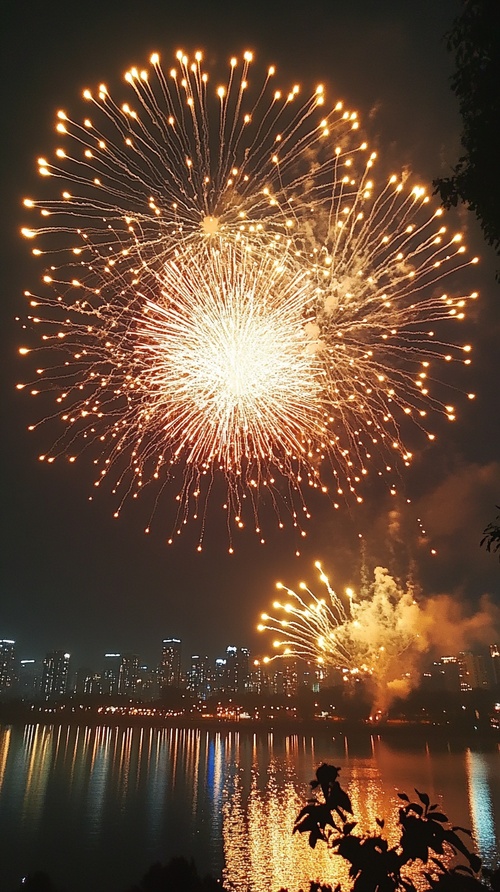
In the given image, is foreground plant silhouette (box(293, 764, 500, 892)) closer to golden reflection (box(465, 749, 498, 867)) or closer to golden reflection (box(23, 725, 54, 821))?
golden reflection (box(465, 749, 498, 867))

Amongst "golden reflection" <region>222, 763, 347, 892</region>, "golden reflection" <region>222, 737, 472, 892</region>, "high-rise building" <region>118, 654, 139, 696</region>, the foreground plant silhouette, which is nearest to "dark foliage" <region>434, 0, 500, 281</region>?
the foreground plant silhouette

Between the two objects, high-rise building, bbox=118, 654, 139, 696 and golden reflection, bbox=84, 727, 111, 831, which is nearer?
golden reflection, bbox=84, 727, 111, 831

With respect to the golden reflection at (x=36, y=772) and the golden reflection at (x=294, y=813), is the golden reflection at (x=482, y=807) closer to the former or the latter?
the golden reflection at (x=294, y=813)

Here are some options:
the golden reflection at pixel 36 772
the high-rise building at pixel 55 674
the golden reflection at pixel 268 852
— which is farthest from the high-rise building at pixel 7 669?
the golden reflection at pixel 268 852

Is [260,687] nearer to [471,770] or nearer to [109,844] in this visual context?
[471,770]

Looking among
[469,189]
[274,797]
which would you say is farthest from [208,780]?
[469,189]

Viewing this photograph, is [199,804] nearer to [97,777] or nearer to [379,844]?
[97,777]
